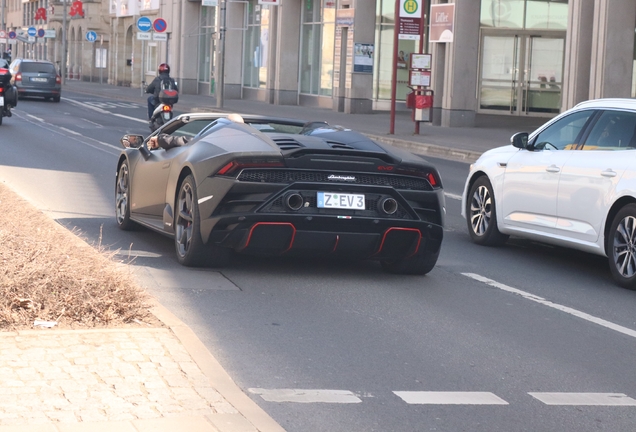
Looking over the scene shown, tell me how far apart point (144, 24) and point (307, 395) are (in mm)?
45697

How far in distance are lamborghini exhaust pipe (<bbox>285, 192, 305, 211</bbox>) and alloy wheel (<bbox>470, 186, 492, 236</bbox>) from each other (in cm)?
328

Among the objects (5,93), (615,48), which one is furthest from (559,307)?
(5,93)

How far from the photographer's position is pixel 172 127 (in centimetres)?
Answer: 1033

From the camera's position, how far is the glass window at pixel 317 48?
149 ft

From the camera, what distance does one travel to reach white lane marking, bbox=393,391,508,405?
5.49m

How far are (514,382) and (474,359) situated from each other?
1.62ft

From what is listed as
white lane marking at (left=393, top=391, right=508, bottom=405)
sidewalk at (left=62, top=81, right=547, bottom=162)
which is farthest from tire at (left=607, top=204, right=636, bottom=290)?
sidewalk at (left=62, top=81, right=547, bottom=162)

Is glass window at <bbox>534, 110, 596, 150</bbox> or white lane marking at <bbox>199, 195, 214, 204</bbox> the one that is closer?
white lane marking at <bbox>199, 195, 214, 204</bbox>

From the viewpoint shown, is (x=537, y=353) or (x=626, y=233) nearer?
(x=537, y=353)

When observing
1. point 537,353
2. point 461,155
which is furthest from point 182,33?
point 537,353

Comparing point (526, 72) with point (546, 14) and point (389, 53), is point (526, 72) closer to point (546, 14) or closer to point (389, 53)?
point (546, 14)

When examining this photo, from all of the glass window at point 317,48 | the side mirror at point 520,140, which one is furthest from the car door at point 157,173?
the glass window at point 317,48

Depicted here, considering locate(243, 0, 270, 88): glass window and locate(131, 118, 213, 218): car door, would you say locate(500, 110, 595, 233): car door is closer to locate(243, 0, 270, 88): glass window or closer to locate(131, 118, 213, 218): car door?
locate(131, 118, 213, 218): car door

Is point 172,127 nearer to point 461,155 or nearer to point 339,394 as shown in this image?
point 339,394
